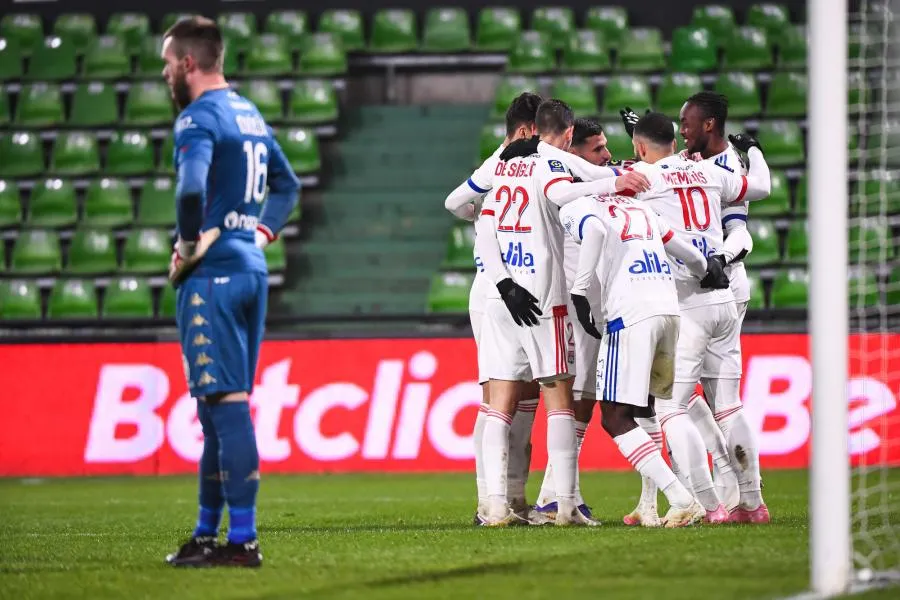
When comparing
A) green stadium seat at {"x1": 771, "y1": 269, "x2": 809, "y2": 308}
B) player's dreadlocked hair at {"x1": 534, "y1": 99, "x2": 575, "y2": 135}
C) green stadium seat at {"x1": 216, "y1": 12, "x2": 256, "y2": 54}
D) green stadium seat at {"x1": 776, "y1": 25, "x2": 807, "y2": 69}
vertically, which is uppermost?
green stadium seat at {"x1": 216, "y1": 12, "x2": 256, "y2": 54}

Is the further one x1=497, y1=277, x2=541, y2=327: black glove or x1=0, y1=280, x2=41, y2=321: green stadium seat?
x1=0, y1=280, x2=41, y2=321: green stadium seat

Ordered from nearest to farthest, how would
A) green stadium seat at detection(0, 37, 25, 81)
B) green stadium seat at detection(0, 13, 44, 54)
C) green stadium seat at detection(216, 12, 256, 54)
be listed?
green stadium seat at detection(216, 12, 256, 54) → green stadium seat at detection(0, 37, 25, 81) → green stadium seat at detection(0, 13, 44, 54)

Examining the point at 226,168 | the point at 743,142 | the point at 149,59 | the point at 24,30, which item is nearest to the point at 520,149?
the point at 743,142

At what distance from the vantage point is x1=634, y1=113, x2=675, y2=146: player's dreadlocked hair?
305 inches

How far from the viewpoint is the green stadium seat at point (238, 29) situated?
1745cm

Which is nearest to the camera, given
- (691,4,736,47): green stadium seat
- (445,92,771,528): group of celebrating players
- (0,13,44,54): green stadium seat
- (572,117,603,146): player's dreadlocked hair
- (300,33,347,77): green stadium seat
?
(445,92,771,528): group of celebrating players

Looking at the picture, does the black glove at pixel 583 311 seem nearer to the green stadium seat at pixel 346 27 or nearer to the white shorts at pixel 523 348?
the white shorts at pixel 523 348

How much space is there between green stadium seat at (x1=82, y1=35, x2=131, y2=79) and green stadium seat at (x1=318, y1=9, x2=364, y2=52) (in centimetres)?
240

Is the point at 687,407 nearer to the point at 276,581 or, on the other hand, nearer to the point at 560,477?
the point at 560,477

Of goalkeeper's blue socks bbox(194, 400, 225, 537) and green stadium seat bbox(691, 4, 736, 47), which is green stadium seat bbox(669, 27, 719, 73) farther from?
goalkeeper's blue socks bbox(194, 400, 225, 537)

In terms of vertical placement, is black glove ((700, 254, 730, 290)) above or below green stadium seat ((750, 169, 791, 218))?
above

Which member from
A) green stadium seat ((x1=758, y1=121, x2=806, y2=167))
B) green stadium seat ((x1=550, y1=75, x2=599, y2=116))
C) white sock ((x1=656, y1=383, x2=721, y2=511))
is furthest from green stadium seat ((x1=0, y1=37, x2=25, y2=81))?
white sock ((x1=656, y1=383, x2=721, y2=511))

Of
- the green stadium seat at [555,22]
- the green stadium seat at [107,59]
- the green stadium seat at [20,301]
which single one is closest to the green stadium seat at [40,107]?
the green stadium seat at [107,59]

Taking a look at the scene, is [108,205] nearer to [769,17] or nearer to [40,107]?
[40,107]
